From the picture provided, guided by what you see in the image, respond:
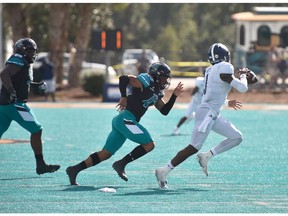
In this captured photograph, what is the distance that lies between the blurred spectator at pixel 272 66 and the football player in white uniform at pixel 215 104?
83.2 feet

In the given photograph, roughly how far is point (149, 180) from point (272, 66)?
25635mm

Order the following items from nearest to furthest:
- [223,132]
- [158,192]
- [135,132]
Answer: [158,192] < [135,132] < [223,132]

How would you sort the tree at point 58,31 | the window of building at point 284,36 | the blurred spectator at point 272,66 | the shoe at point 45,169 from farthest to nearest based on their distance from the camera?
the window of building at point 284,36 < the tree at point 58,31 < the blurred spectator at point 272,66 < the shoe at point 45,169

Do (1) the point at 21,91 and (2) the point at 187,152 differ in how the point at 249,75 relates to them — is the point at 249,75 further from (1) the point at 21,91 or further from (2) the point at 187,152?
(1) the point at 21,91

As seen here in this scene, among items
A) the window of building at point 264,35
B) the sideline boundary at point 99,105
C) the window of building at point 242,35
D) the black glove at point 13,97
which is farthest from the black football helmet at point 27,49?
the window of building at point 242,35

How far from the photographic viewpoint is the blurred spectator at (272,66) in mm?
38875

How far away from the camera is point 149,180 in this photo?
13.9 meters

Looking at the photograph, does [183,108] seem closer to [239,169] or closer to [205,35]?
[239,169]

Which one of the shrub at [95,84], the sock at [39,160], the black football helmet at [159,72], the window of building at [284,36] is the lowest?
the shrub at [95,84]

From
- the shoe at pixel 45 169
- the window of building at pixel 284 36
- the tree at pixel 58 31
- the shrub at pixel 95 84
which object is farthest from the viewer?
the window of building at pixel 284 36

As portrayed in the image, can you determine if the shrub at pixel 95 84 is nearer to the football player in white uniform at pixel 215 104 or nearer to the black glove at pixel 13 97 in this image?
the black glove at pixel 13 97

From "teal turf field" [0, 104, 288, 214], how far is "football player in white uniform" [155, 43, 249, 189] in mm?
438

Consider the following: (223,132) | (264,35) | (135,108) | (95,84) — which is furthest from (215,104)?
(264,35)

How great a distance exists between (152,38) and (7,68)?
7176cm
